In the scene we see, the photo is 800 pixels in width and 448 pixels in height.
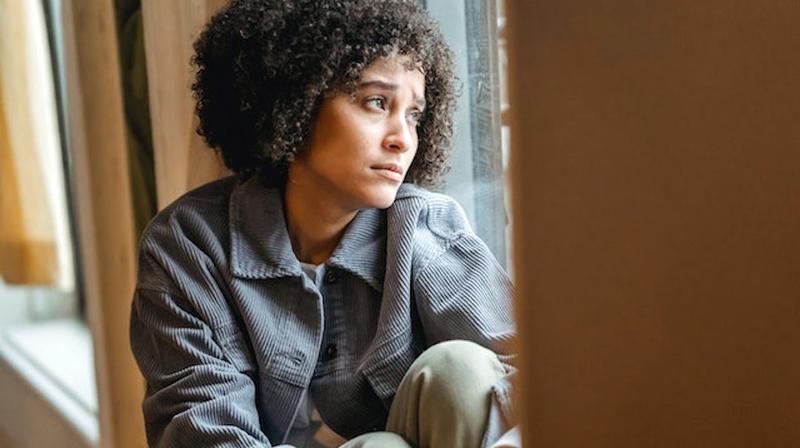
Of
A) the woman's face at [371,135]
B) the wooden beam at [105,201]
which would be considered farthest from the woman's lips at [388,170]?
the wooden beam at [105,201]

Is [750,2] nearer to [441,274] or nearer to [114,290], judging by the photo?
[441,274]

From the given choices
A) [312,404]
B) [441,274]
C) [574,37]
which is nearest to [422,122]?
[441,274]

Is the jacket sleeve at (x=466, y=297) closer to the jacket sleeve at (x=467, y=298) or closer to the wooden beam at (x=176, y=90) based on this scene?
the jacket sleeve at (x=467, y=298)

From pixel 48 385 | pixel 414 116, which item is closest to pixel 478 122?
pixel 414 116

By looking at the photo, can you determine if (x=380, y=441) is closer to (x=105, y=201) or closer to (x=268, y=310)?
(x=268, y=310)

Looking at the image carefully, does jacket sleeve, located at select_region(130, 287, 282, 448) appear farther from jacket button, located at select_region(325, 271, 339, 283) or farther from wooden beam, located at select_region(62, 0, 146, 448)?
wooden beam, located at select_region(62, 0, 146, 448)

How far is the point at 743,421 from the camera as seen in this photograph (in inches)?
19.7

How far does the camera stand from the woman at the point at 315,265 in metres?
1.03

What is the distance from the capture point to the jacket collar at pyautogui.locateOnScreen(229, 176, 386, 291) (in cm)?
106

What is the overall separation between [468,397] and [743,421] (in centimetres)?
41

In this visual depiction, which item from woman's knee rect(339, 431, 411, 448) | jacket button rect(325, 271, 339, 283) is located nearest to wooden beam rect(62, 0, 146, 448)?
jacket button rect(325, 271, 339, 283)

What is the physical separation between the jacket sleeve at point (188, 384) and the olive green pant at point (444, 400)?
0.13m

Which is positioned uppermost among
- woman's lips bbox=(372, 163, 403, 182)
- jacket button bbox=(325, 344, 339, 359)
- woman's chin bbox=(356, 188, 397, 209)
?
woman's lips bbox=(372, 163, 403, 182)

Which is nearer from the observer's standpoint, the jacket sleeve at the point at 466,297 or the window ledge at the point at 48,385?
the jacket sleeve at the point at 466,297
